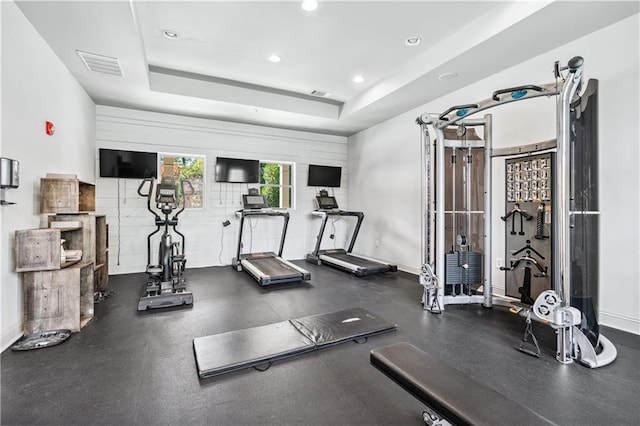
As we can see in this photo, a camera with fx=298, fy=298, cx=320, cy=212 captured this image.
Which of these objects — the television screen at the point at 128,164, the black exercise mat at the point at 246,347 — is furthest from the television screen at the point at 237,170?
the black exercise mat at the point at 246,347

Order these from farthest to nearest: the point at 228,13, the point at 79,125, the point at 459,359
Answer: the point at 79,125 → the point at 228,13 → the point at 459,359

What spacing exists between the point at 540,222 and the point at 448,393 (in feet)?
10.7

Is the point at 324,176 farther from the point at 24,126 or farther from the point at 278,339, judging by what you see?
the point at 24,126

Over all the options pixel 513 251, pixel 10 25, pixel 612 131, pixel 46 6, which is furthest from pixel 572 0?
pixel 10 25

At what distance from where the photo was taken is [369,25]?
12.9 ft

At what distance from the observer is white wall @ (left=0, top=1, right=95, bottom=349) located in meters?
2.86

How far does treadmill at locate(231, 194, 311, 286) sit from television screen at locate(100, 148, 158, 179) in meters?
2.00

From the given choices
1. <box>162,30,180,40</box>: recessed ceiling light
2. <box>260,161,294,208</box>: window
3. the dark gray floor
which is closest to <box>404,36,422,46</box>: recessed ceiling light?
<box>162,30,180,40</box>: recessed ceiling light

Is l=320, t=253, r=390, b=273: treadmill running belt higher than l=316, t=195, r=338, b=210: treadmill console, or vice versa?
l=316, t=195, r=338, b=210: treadmill console

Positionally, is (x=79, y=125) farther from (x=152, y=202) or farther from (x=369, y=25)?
(x=369, y=25)

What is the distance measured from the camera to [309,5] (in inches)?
138

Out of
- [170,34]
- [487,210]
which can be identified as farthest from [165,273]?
[487,210]

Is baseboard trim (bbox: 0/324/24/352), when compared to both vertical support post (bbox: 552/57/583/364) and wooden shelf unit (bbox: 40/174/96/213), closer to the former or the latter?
wooden shelf unit (bbox: 40/174/96/213)

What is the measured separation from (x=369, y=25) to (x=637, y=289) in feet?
14.4
